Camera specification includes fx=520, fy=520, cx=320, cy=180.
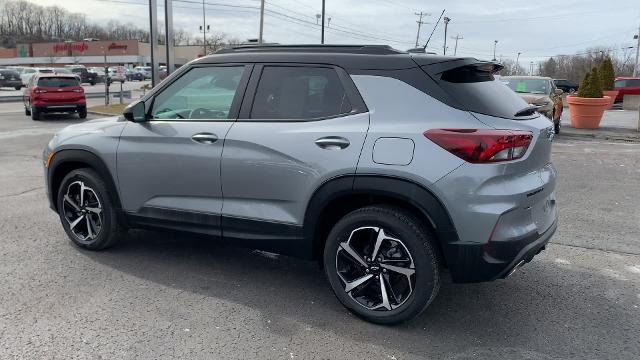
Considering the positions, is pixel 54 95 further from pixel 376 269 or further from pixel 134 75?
pixel 134 75

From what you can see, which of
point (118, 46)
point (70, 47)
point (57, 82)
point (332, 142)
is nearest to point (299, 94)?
point (332, 142)

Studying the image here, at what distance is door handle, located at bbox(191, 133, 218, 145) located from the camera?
3.84 metres

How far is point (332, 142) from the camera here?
338cm

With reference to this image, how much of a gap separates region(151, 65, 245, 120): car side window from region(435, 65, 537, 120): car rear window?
1.56 metres

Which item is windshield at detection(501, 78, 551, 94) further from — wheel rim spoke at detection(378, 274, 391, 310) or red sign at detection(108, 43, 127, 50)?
red sign at detection(108, 43, 127, 50)

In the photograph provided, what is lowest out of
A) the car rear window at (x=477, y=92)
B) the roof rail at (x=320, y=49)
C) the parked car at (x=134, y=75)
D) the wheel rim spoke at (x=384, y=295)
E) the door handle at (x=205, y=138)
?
Result: the wheel rim spoke at (x=384, y=295)

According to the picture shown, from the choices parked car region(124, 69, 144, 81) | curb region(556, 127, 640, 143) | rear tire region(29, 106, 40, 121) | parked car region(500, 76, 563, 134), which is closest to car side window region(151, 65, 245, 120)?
parked car region(500, 76, 563, 134)

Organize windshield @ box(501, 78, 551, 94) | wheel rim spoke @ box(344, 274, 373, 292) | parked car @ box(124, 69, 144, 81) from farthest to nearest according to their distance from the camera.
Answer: parked car @ box(124, 69, 144, 81) → windshield @ box(501, 78, 551, 94) → wheel rim spoke @ box(344, 274, 373, 292)

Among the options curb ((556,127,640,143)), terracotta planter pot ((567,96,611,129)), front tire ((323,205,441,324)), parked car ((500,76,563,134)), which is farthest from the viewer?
terracotta planter pot ((567,96,611,129))

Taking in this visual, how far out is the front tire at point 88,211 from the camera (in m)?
4.49

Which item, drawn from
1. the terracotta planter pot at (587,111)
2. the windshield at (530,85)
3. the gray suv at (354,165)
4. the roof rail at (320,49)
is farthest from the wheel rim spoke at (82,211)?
the terracotta planter pot at (587,111)

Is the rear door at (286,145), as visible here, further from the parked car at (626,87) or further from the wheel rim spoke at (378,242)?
the parked car at (626,87)

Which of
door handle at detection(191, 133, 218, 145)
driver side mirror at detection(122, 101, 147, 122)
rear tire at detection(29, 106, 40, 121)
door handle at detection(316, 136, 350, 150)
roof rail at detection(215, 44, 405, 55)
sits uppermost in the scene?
roof rail at detection(215, 44, 405, 55)

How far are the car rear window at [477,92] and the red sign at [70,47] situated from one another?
11026cm
